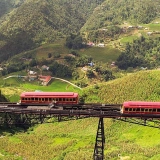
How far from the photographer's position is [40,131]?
7469 centimetres

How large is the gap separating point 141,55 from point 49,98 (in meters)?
156

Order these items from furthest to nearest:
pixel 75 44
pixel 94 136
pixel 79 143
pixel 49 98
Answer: pixel 75 44 → pixel 94 136 → pixel 79 143 → pixel 49 98

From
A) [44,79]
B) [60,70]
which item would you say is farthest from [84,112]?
[60,70]

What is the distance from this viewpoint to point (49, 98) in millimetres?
44094

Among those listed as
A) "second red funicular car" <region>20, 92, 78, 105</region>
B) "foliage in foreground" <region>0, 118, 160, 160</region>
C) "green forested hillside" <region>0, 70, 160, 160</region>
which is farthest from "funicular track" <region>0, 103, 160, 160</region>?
"foliage in foreground" <region>0, 118, 160, 160</region>

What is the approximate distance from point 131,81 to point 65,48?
108203mm

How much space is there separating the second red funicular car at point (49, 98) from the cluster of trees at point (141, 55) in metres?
133

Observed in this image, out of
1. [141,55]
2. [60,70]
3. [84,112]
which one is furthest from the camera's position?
[141,55]

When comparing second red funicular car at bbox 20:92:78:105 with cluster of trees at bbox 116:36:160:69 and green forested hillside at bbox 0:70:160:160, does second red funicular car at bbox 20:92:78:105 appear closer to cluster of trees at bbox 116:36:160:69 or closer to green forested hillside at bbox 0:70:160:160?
green forested hillside at bbox 0:70:160:160

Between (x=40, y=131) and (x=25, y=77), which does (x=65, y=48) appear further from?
(x=40, y=131)

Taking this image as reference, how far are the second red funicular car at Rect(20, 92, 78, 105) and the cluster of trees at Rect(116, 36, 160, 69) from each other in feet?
437

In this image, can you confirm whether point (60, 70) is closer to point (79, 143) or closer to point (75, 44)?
point (75, 44)

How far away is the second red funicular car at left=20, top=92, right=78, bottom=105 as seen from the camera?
1722 inches

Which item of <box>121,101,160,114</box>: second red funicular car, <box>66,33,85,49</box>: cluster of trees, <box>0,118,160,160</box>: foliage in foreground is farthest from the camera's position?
<box>66,33,85,49</box>: cluster of trees
